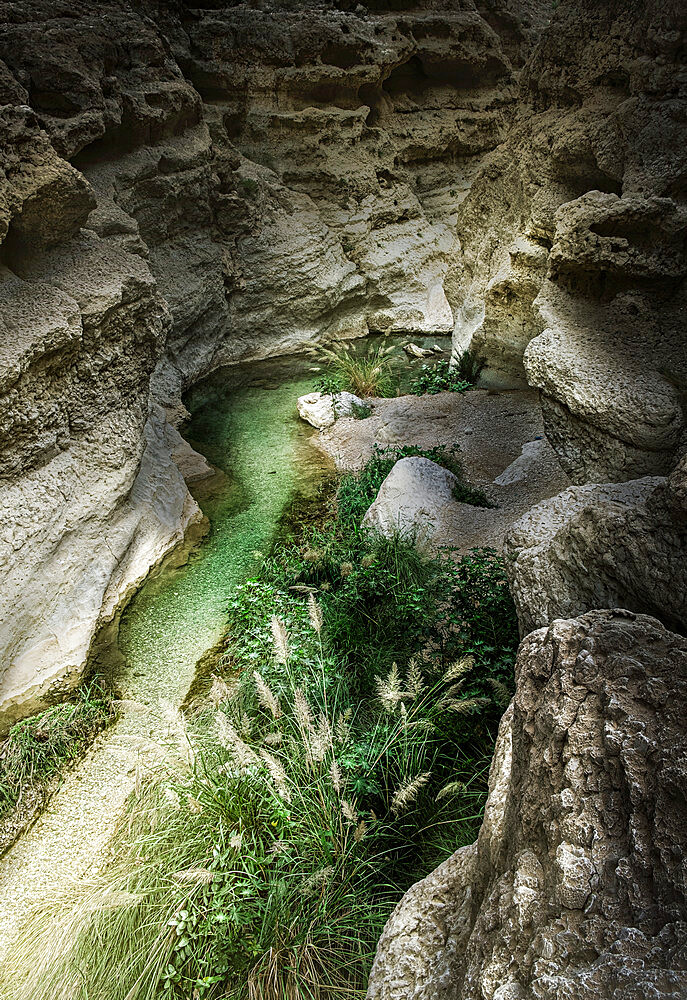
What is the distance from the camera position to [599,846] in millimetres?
1276

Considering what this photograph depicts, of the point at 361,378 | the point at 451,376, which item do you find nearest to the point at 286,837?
the point at 451,376

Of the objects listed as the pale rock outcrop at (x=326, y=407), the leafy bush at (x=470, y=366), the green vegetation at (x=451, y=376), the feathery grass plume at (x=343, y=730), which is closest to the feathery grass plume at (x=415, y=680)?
the feathery grass plume at (x=343, y=730)

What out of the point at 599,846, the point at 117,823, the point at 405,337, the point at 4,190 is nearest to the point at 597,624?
→ the point at 599,846

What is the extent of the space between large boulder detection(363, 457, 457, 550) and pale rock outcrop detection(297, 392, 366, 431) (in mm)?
2249

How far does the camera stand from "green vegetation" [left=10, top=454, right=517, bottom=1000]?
8.17ft

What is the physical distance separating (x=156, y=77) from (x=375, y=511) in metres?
6.45

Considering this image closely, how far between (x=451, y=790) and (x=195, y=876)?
3.68 feet

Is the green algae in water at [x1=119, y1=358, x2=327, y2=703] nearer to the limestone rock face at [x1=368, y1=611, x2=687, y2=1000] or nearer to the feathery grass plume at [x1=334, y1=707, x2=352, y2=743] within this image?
the feathery grass plume at [x1=334, y1=707, x2=352, y2=743]

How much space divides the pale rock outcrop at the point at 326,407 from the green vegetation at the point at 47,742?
14.8ft

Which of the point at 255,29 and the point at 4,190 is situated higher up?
the point at 255,29

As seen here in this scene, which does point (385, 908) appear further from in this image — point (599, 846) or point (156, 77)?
point (156, 77)

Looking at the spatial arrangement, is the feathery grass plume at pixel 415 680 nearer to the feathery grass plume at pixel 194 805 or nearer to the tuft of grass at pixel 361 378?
the feathery grass plume at pixel 194 805

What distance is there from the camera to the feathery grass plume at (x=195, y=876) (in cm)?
250

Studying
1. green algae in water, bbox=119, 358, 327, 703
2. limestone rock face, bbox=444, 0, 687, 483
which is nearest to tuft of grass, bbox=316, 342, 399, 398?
green algae in water, bbox=119, 358, 327, 703
